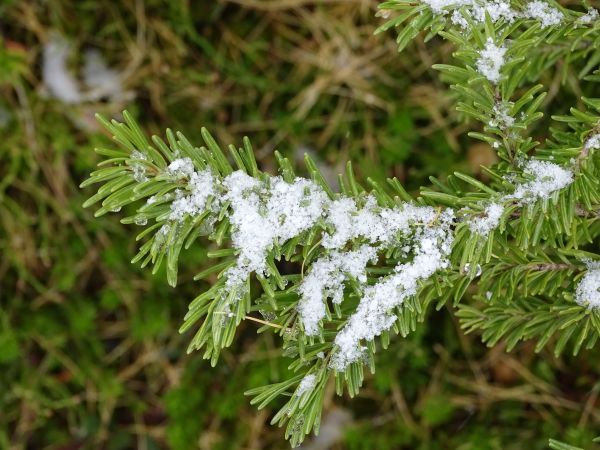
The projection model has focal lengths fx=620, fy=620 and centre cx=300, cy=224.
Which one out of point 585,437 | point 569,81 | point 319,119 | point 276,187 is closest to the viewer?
point 276,187

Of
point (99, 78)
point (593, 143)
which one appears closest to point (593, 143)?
point (593, 143)

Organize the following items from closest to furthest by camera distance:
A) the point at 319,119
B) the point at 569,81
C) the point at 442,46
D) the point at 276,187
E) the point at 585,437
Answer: the point at 276,187 → the point at 569,81 → the point at 585,437 → the point at 442,46 → the point at 319,119

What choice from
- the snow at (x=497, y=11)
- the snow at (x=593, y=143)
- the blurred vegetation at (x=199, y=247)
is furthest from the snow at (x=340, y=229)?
the blurred vegetation at (x=199, y=247)

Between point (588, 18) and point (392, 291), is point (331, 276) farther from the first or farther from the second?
point (588, 18)

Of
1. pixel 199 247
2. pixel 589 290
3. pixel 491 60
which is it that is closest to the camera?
pixel 491 60

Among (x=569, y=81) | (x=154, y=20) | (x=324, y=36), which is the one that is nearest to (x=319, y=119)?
(x=324, y=36)

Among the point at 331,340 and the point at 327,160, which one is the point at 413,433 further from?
the point at 331,340
